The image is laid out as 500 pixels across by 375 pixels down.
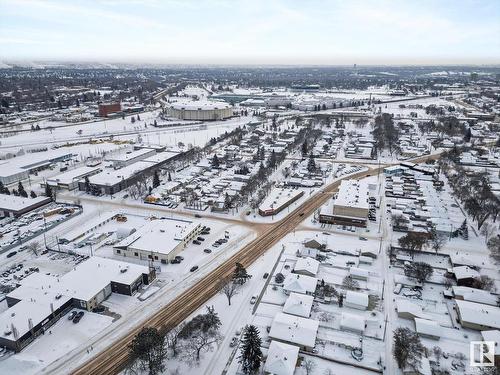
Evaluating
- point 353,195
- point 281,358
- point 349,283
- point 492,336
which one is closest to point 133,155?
point 353,195

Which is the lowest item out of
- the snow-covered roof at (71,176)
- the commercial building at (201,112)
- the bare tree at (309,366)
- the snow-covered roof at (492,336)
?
the bare tree at (309,366)

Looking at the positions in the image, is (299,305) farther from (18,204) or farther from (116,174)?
(116,174)

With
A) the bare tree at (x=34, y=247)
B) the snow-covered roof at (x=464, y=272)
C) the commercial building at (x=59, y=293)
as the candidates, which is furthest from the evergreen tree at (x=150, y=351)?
the snow-covered roof at (x=464, y=272)

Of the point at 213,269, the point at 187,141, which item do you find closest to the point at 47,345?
the point at 213,269

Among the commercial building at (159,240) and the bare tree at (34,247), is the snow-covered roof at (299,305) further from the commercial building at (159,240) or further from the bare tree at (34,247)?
the bare tree at (34,247)

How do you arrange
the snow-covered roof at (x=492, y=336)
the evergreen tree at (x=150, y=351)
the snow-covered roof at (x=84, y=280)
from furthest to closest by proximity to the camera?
the snow-covered roof at (x=84, y=280), the snow-covered roof at (x=492, y=336), the evergreen tree at (x=150, y=351)

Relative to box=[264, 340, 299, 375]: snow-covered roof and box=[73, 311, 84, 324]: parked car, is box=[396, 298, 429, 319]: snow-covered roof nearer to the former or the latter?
box=[264, 340, 299, 375]: snow-covered roof
